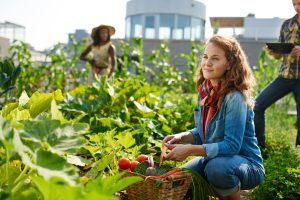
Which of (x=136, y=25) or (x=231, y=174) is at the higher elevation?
(x=136, y=25)

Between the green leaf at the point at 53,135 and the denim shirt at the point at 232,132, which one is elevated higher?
the green leaf at the point at 53,135

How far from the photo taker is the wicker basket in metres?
2.14

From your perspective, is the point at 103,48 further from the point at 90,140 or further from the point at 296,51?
the point at 90,140

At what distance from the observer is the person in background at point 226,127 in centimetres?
222

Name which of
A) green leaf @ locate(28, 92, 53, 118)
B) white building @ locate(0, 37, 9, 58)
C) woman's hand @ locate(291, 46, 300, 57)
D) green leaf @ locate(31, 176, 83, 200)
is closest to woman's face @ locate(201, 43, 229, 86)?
green leaf @ locate(28, 92, 53, 118)

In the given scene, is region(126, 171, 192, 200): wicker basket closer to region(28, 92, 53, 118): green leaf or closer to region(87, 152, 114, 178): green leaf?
region(87, 152, 114, 178): green leaf

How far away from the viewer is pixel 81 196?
0.83 meters

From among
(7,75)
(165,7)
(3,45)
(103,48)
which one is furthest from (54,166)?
(165,7)

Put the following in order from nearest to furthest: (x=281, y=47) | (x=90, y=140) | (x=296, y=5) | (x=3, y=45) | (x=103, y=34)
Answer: (x=90, y=140) < (x=281, y=47) < (x=296, y=5) < (x=103, y=34) < (x=3, y=45)

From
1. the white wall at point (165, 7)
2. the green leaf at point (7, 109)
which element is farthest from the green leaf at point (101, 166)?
the white wall at point (165, 7)

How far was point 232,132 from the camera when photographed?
2209 mm

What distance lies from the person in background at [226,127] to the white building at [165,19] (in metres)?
19.4

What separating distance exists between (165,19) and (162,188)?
20916 millimetres

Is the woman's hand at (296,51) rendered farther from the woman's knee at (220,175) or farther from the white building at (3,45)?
the white building at (3,45)
